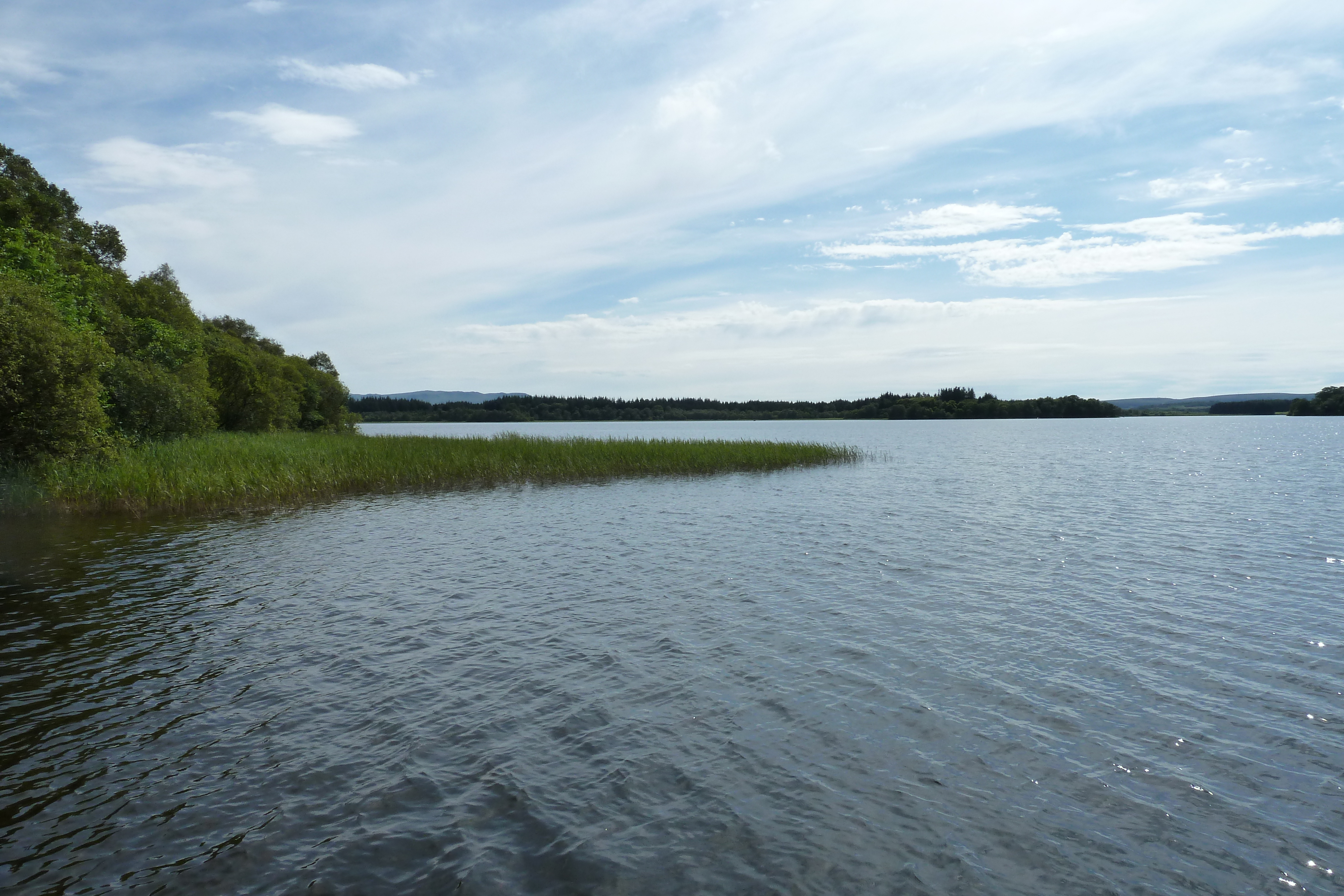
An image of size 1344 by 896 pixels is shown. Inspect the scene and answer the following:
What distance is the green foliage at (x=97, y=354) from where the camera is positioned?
20.8 metres

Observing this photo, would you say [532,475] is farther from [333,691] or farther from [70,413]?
[333,691]

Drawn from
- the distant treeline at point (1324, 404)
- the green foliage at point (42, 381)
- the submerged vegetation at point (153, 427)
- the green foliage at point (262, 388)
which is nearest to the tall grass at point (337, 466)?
the submerged vegetation at point (153, 427)

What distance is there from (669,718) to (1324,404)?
18748 centimetres

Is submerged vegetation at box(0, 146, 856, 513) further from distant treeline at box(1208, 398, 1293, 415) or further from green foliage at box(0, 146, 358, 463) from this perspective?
distant treeline at box(1208, 398, 1293, 415)

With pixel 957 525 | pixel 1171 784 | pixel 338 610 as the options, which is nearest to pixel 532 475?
pixel 957 525

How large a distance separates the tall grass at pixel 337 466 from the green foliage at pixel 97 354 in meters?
1.33

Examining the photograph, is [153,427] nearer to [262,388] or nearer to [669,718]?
[262,388]

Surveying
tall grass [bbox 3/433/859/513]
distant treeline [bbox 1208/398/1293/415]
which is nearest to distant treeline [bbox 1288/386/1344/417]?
distant treeline [bbox 1208/398/1293/415]

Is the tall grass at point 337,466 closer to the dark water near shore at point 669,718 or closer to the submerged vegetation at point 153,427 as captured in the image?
the submerged vegetation at point 153,427

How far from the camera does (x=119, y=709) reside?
328 inches

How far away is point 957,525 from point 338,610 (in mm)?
17838

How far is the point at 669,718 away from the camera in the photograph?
825 cm

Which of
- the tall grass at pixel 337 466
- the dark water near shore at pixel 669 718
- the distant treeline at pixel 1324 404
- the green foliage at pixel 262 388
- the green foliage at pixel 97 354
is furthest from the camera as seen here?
the distant treeline at pixel 1324 404

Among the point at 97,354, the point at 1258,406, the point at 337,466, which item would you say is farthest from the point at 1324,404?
the point at 97,354
